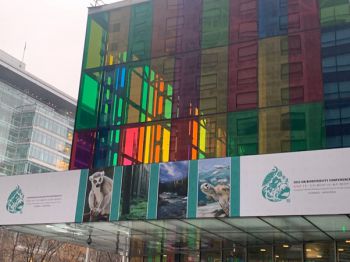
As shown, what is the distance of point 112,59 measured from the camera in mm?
23766

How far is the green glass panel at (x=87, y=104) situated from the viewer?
23.2 metres

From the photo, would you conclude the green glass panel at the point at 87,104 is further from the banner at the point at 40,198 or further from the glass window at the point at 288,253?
the glass window at the point at 288,253

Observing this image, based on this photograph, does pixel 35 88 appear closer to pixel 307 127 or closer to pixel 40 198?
pixel 40 198

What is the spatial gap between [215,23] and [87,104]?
22.9ft

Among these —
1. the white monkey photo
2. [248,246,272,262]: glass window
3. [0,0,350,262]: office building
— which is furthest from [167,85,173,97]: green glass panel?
[248,246,272,262]: glass window

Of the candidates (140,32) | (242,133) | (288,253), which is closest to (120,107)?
(140,32)

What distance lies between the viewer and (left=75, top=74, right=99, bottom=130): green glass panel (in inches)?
914

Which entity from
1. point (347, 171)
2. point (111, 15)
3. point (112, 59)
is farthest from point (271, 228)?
point (111, 15)

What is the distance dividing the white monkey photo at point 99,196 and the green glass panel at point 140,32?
276 inches

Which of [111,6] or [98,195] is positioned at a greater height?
[111,6]

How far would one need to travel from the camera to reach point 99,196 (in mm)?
18141

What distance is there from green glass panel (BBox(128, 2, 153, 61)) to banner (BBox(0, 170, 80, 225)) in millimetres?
7019

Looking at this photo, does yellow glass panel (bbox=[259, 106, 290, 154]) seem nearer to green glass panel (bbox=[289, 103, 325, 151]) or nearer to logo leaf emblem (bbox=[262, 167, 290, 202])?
green glass panel (bbox=[289, 103, 325, 151])

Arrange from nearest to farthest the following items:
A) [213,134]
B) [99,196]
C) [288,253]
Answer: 1. [99,196]
2. [288,253]
3. [213,134]
